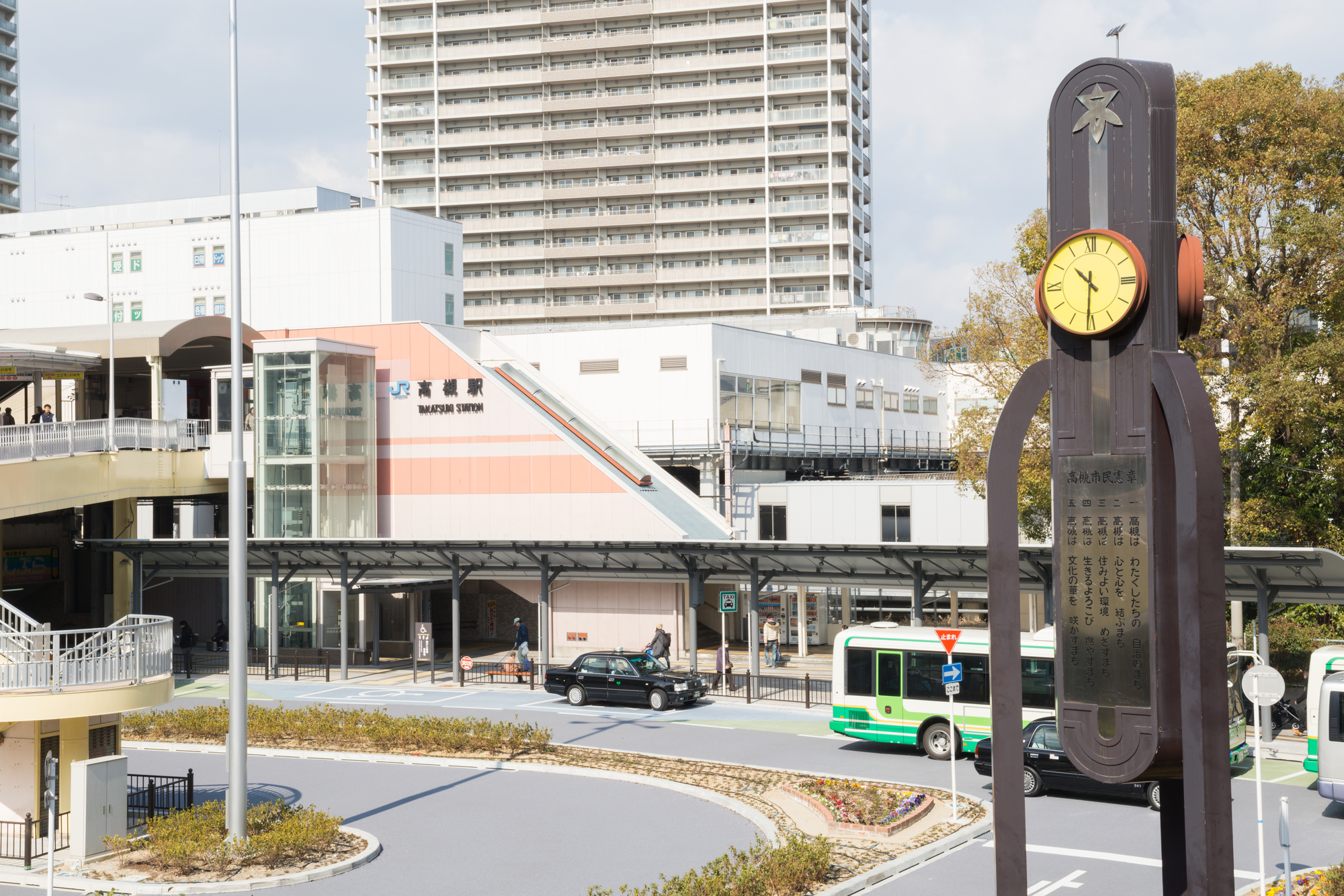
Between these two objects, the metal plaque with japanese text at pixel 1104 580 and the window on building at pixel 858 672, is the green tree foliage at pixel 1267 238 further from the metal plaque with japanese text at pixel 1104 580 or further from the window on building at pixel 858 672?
the metal plaque with japanese text at pixel 1104 580

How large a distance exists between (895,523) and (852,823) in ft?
87.1

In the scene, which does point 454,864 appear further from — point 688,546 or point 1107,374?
point 688,546

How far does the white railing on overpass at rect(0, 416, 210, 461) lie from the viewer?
36406mm

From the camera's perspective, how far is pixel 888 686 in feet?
85.9

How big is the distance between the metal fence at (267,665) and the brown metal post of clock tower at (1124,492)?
109 ft

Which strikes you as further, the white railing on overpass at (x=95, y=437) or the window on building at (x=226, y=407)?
the window on building at (x=226, y=407)

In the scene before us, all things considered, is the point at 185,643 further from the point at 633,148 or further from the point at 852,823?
the point at 633,148

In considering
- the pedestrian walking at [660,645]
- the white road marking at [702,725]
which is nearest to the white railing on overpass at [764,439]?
the pedestrian walking at [660,645]

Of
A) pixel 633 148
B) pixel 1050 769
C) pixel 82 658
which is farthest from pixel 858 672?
pixel 633 148

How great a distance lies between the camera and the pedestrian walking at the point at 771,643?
40.5 m

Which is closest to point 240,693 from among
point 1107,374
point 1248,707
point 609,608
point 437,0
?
point 1107,374

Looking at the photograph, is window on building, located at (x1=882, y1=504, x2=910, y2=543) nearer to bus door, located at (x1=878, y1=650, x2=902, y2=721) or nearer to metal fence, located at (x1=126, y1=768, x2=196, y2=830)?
bus door, located at (x1=878, y1=650, x2=902, y2=721)

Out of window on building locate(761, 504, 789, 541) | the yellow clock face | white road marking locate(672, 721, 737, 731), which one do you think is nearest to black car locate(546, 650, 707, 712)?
white road marking locate(672, 721, 737, 731)

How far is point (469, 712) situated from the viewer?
32.1m
